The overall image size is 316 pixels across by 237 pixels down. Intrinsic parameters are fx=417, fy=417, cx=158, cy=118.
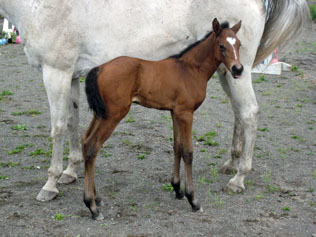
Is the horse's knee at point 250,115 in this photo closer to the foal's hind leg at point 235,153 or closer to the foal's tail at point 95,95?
the foal's hind leg at point 235,153

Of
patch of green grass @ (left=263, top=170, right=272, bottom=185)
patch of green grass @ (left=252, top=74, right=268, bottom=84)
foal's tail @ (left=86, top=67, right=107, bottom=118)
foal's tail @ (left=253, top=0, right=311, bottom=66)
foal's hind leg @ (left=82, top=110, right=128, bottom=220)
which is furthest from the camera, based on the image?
patch of green grass @ (left=252, top=74, right=268, bottom=84)

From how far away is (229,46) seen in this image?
3.72m

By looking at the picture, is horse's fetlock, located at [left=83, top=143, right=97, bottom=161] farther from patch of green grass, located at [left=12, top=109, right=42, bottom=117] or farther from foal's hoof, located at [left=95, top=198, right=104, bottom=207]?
patch of green grass, located at [left=12, top=109, right=42, bottom=117]

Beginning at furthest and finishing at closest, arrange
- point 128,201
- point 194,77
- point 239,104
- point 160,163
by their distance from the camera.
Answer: point 160,163 → point 239,104 → point 128,201 → point 194,77

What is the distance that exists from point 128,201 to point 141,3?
2077 millimetres

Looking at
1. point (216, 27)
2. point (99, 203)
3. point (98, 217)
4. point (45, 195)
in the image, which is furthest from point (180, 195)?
point (216, 27)

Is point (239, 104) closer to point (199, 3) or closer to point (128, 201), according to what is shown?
point (199, 3)

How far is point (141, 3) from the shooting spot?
438 centimetres

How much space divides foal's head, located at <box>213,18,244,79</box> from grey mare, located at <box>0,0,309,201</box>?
2.24 feet

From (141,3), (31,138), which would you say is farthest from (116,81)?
(31,138)

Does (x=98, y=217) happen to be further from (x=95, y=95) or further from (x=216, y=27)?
(x=216, y=27)

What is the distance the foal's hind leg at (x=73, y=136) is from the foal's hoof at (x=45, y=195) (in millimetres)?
480

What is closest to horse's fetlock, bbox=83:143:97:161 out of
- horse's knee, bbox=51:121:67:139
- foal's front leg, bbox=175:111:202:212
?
horse's knee, bbox=51:121:67:139

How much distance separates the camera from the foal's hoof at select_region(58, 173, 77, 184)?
4.88m
